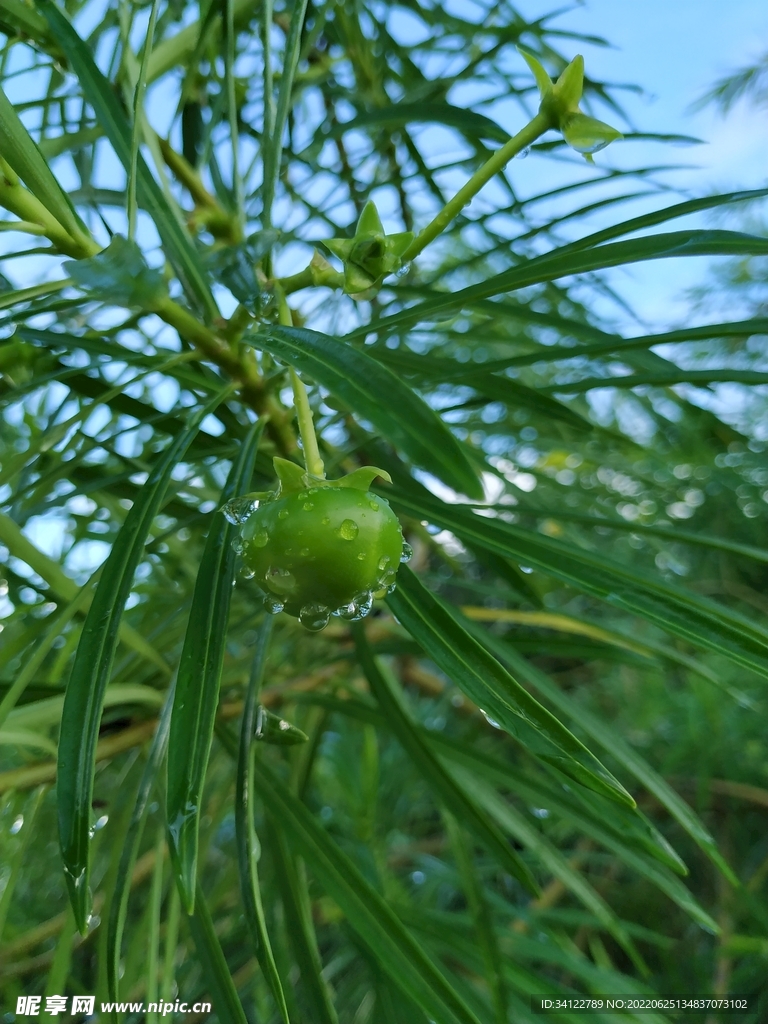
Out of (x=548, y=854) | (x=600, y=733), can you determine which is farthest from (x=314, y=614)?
(x=548, y=854)

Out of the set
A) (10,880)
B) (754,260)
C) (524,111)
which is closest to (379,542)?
(10,880)

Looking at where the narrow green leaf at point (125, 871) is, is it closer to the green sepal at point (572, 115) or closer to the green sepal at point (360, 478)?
the green sepal at point (360, 478)

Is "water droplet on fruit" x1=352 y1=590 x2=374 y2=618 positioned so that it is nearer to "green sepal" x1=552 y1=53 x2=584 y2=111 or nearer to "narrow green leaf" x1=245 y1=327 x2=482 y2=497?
"narrow green leaf" x1=245 y1=327 x2=482 y2=497

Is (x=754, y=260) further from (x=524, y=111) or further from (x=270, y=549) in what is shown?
(x=270, y=549)

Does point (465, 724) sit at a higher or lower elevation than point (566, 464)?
lower

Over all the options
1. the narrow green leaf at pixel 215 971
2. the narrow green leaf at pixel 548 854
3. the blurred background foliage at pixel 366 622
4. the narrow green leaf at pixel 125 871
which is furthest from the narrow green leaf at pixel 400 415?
the narrow green leaf at pixel 548 854

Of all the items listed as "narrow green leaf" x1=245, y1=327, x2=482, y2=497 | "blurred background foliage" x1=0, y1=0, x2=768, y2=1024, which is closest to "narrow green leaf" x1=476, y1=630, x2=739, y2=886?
"blurred background foliage" x1=0, y1=0, x2=768, y2=1024
